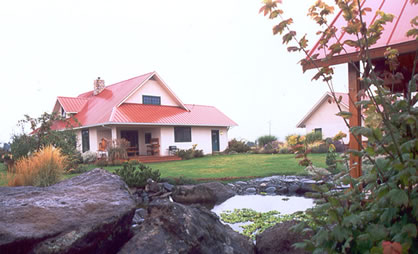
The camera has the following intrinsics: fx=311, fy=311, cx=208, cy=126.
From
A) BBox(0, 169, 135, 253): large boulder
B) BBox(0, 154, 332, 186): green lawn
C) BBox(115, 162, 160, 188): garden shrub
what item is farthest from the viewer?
BBox(0, 154, 332, 186): green lawn

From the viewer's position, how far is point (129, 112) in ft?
67.4

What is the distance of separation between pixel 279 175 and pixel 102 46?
15965mm

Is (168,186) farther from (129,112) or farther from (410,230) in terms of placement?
(129,112)

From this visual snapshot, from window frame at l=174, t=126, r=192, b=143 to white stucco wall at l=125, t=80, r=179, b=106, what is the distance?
232 centimetres

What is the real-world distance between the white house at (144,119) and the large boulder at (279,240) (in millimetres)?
15973

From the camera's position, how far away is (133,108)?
21.4 m

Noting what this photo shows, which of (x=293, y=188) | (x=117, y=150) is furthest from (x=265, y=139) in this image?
(x=293, y=188)

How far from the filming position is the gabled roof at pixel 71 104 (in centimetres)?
2338

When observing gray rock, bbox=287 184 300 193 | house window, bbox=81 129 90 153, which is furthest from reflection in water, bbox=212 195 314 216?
house window, bbox=81 129 90 153

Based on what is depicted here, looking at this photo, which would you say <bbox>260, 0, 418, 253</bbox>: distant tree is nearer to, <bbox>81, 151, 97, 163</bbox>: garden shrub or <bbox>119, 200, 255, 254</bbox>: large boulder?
<bbox>119, 200, 255, 254</bbox>: large boulder

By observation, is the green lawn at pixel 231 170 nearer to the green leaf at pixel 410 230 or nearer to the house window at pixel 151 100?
the green leaf at pixel 410 230

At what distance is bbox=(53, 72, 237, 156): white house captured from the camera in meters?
20.6

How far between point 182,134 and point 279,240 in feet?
65.4

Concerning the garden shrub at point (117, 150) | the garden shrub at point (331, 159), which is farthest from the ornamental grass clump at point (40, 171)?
the garden shrub at point (117, 150)
